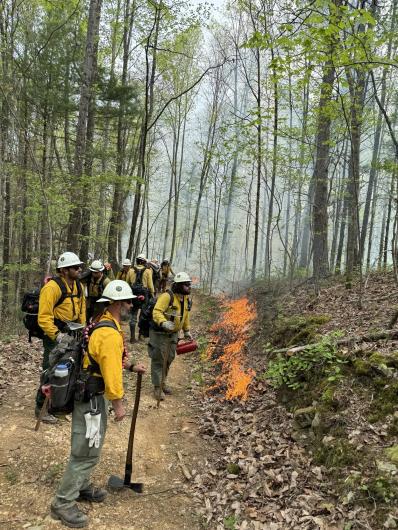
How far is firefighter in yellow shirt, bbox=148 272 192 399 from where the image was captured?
23.5 ft

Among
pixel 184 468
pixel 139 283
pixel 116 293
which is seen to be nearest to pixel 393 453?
pixel 184 468

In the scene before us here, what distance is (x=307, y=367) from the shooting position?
5902 mm

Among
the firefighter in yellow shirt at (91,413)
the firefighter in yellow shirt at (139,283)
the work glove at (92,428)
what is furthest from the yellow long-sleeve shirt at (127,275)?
the work glove at (92,428)

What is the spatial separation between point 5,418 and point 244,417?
383cm

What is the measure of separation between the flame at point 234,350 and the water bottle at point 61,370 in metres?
3.82

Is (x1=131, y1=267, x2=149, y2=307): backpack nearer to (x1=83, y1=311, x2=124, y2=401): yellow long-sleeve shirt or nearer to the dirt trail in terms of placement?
the dirt trail

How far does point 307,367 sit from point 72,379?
3767 mm

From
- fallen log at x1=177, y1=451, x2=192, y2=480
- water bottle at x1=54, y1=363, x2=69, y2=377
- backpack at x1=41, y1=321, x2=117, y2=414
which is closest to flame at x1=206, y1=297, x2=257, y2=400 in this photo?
fallen log at x1=177, y1=451, x2=192, y2=480

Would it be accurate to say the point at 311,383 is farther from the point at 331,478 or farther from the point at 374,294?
the point at 374,294

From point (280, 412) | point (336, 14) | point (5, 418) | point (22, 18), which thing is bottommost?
point (5, 418)

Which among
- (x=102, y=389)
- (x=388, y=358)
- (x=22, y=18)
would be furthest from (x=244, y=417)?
(x=22, y=18)

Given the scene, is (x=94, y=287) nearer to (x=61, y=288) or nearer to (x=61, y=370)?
(x=61, y=288)

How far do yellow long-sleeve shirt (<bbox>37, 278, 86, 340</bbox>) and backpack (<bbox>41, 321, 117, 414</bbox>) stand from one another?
156 cm

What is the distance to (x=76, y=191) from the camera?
10.7 meters
